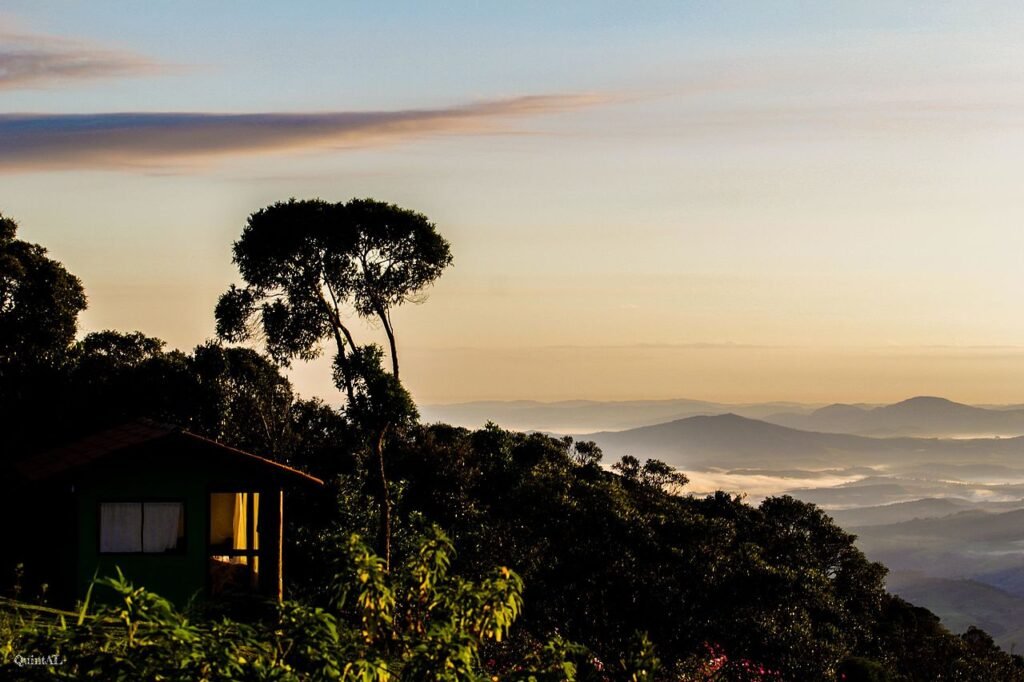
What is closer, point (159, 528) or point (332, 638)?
point (332, 638)

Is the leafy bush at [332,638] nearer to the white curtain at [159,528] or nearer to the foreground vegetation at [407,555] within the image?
the foreground vegetation at [407,555]

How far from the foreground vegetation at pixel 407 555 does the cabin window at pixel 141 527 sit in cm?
111

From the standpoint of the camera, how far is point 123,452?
26.5 metres

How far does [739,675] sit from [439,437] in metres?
25.1

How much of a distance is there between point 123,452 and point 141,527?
171 centimetres

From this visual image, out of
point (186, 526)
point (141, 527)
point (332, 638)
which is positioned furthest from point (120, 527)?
point (332, 638)

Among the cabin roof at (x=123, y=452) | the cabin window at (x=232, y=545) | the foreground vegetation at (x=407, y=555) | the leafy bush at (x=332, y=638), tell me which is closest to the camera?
the leafy bush at (x=332, y=638)

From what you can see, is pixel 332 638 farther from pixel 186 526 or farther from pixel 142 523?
pixel 142 523

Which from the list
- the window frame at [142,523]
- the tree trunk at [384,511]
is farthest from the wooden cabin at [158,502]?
the tree trunk at [384,511]

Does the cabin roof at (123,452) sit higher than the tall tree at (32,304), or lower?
lower

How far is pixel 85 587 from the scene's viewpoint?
86.1ft

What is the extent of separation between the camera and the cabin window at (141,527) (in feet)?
87.9

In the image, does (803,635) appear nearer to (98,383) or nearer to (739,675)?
(739,675)

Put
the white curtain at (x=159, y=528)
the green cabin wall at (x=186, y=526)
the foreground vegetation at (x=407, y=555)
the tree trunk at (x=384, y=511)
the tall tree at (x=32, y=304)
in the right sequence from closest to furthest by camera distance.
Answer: the foreground vegetation at (x=407, y=555) → the green cabin wall at (x=186, y=526) → the white curtain at (x=159, y=528) → the tree trunk at (x=384, y=511) → the tall tree at (x=32, y=304)
